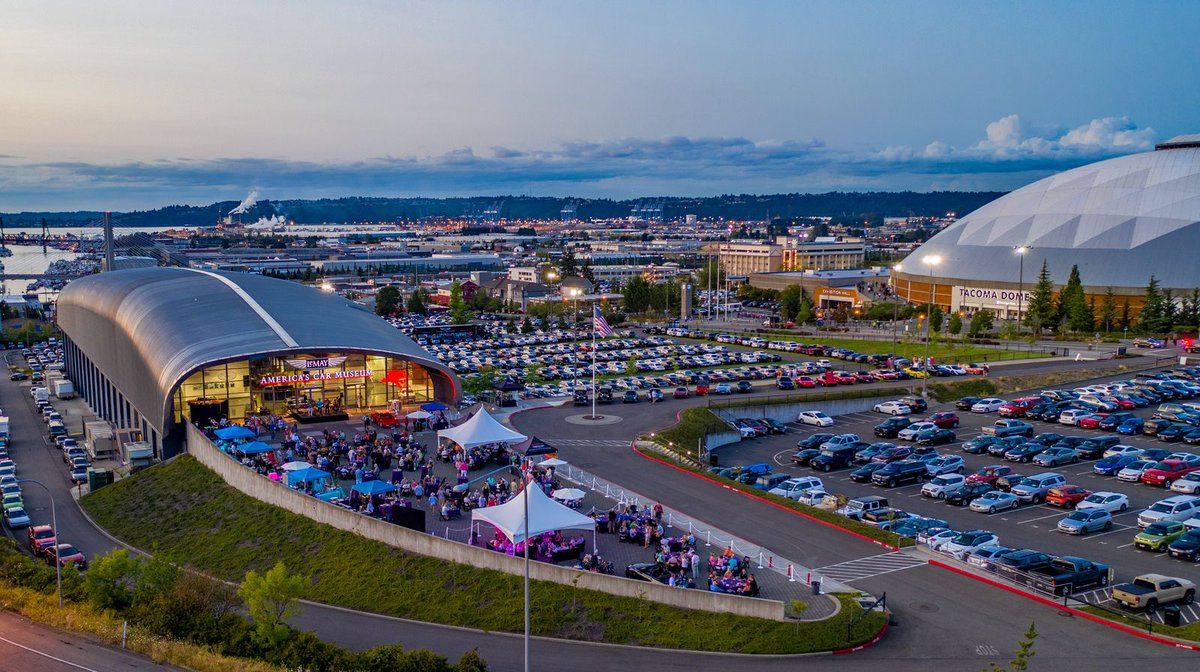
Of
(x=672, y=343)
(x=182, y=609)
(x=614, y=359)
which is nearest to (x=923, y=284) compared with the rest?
(x=672, y=343)

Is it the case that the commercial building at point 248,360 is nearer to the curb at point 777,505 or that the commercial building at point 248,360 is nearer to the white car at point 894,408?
the curb at point 777,505

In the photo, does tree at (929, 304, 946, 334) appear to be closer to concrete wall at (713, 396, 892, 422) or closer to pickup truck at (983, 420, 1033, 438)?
concrete wall at (713, 396, 892, 422)

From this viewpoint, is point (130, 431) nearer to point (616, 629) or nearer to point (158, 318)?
point (158, 318)

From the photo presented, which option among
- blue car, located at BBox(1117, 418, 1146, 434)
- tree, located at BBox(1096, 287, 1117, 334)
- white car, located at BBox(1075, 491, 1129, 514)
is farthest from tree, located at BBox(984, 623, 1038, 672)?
tree, located at BBox(1096, 287, 1117, 334)

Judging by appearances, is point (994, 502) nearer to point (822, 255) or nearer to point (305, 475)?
point (305, 475)

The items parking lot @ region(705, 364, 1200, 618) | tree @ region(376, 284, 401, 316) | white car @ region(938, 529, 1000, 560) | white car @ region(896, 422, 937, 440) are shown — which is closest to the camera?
white car @ region(938, 529, 1000, 560)

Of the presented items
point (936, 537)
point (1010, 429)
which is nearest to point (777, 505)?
point (936, 537)
